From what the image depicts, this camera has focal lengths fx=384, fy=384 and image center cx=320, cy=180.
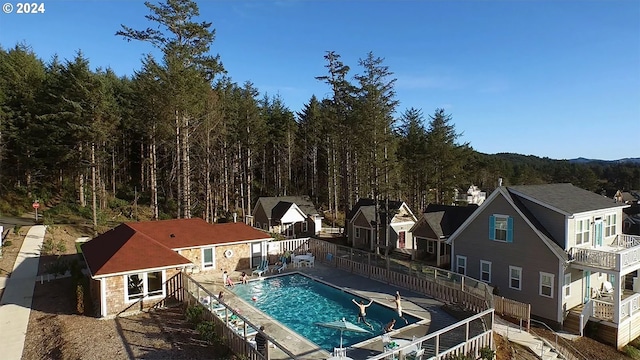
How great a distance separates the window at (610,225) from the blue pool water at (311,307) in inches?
468

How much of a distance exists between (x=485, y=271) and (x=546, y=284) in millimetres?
2881

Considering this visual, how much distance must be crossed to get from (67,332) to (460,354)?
38.6ft

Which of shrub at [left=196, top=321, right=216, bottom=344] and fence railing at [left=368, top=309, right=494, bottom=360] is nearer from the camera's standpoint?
fence railing at [left=368, top=309, right=494, bottom=360]

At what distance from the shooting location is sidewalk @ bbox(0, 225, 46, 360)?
11.4 meters

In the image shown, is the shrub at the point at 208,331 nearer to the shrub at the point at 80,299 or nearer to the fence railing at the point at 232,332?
the fence railing at the point at 232,332

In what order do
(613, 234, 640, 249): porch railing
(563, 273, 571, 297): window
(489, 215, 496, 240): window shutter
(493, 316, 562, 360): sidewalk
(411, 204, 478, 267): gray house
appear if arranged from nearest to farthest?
(493, 316, 562, 360): sidewalk
(563, 273, 571, 297): window
(489, 215, 496, 240): window shutter
(613, 234, 640, 249): porch railing
(411, 204, 478, 267): gray house

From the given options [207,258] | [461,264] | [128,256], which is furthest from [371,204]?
[128,256]

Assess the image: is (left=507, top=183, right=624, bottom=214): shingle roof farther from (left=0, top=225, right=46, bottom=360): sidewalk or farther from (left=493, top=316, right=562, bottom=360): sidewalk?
(left=0, top=225, right=46, bottom=360): sidewalk

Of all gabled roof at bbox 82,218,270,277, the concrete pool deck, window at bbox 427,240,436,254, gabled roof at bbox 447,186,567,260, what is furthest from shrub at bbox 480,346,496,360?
window at bbox 427,240,436,254

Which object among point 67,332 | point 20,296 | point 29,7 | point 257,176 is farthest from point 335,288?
point 257,176

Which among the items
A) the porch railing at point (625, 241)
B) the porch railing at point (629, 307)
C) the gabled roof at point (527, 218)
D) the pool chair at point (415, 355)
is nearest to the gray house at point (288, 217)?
the gabled roof at point (527, 218)

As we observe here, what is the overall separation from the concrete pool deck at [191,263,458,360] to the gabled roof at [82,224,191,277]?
2.87m

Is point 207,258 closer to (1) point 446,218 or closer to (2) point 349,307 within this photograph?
(2) point 349,307

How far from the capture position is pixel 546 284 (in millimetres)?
16156
